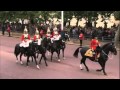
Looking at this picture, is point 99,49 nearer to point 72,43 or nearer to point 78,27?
point 72,43

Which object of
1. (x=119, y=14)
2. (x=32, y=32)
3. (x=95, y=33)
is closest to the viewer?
(x=119, y=14)

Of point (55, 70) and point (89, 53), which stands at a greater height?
point (89, 53)

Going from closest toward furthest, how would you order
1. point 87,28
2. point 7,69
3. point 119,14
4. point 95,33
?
point 7,69 → point 119,14 → point 95,33 → point 87,28

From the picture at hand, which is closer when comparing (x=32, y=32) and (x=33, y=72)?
(x=33, y=72)

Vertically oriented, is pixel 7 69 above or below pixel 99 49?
below

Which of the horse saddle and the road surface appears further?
the horse saddle

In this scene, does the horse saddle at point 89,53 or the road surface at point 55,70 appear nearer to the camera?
the road surface at point 55,70

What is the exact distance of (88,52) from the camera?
58.4 feet

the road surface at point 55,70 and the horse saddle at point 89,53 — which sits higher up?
the horse saddle at point 89,53

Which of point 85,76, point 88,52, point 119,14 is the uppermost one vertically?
point 119,14

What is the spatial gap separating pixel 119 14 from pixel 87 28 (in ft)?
16.7

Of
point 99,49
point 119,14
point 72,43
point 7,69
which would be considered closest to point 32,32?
point 72,43

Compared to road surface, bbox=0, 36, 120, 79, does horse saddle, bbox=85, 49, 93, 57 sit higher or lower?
higher

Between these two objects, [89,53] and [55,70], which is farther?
[55,70]
